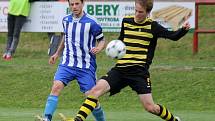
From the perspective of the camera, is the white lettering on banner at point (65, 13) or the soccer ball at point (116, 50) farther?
the white lettering on banner at point (65, 13)

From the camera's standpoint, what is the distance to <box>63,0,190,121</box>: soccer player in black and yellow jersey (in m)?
10.2

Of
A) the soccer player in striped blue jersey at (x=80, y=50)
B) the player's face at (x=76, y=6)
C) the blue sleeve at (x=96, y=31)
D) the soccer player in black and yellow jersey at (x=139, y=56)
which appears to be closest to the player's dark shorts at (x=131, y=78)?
the soccer player in black and yellow jersey at (x=139, y=56)

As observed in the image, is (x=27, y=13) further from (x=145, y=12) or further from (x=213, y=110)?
(x=145, y=12)

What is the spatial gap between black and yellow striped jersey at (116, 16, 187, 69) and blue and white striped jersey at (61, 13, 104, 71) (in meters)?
0.79

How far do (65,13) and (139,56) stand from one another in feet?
33.5

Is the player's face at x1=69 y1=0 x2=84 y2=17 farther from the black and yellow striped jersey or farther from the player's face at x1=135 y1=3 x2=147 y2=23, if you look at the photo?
the player's face at x1=135 y1=3 x2=147 y2=23

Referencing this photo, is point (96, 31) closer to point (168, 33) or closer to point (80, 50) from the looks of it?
point (80, 50)

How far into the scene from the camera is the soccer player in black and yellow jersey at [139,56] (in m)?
10.2

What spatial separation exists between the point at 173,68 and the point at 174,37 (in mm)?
7152

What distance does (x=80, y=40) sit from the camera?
1102 centimetres

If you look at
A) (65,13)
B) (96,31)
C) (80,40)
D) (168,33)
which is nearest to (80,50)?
(80,40)

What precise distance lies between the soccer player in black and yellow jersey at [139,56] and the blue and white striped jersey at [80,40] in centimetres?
Result: 81

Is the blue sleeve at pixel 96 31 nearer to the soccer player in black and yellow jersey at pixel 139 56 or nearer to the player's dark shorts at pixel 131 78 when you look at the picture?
the soccer player in black and yellow jersey at pixel 139 56

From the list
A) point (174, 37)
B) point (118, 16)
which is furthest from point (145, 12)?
point (118, 16)
